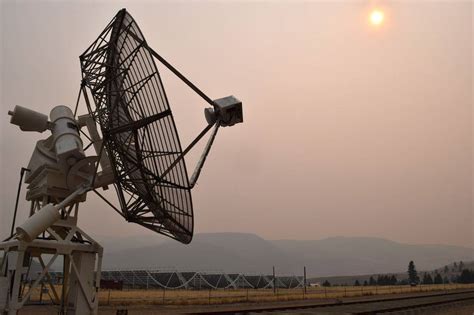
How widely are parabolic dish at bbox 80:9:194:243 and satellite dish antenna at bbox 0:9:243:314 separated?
0.04m

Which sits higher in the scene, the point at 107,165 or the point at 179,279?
the point at 107,165

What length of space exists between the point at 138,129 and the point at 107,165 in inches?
144

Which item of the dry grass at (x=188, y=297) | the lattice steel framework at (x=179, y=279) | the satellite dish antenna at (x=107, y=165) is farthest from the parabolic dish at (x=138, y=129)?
the lattice steel framework at (x=179, y=279)

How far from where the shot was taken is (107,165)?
20453 mm

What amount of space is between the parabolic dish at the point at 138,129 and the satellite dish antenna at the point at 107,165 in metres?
0.04

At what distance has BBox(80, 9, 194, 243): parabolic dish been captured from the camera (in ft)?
58.3

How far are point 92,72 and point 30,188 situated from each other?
6.12m

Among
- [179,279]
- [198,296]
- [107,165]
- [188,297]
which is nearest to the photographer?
[107,165]

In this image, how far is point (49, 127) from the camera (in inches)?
848

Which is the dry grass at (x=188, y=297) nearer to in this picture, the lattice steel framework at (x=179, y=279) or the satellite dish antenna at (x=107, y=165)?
the lattice steel framework at (x=179, y=279)

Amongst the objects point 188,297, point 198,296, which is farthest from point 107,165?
point 198,296

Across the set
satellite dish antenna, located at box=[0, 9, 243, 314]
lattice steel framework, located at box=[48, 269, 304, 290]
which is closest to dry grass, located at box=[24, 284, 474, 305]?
lattice steel framework, located at box=[48, 269, 304, 290]

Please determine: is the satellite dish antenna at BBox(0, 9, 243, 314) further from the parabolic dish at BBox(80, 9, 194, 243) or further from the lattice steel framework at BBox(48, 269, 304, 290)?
the lattice steel framework at BBox(48, 269, 304, 290)

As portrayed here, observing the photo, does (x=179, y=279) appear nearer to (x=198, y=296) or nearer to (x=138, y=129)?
(x=198, y=296)
